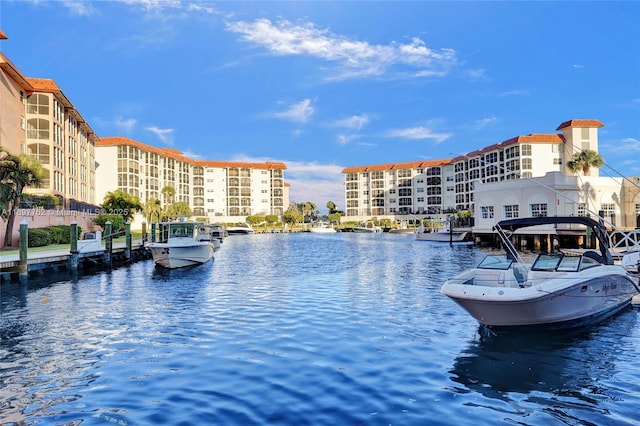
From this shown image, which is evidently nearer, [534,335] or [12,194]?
[534,335]

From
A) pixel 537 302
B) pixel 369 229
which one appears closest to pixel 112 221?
pixel 537 302

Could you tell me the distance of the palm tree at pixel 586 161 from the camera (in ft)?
241

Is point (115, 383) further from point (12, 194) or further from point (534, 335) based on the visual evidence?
point (12, 194)

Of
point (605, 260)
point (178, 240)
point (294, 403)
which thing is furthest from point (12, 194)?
point (605, 260)

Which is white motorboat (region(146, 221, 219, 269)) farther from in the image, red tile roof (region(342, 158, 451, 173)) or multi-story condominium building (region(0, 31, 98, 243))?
red tile roof (region(342, 158, 451, 173))

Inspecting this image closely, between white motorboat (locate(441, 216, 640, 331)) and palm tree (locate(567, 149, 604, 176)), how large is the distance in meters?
65.8

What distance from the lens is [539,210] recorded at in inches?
2153

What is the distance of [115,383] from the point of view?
9750 mm

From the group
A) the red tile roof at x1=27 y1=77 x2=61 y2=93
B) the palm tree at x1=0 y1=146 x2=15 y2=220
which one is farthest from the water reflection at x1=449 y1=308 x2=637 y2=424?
the red tile roof at x1=27 y1=77 x2=61 y2=93

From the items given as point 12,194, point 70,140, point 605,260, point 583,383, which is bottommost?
point 583,383

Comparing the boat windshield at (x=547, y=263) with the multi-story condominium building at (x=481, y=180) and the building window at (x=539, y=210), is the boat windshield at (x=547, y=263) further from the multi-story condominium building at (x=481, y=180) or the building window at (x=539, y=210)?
the building window at (x=539, y=210)

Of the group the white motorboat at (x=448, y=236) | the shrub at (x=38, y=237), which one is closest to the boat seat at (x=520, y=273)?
the shrub at (x=38, y=237)

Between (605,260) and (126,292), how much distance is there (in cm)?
2109

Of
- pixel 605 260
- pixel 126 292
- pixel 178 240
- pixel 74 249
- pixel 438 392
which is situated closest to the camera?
pixel 438 392
